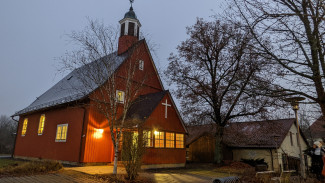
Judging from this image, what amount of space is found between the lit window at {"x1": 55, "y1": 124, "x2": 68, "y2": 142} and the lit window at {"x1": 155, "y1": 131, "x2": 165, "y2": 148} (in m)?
6.42

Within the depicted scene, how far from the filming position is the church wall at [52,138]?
15.1m

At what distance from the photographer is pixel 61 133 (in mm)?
16500

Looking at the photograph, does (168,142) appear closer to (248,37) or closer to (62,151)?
(62,151)

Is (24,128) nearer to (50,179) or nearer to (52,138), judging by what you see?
(52,138)

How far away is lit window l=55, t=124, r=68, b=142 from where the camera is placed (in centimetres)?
1611

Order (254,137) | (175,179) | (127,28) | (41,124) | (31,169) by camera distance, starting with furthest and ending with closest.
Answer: (254,137) < (127,28) < (41,124) < (31,169) < (175,179)

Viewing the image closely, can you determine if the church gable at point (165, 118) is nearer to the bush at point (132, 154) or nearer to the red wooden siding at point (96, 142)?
the red wooden siding at point (96, 142)

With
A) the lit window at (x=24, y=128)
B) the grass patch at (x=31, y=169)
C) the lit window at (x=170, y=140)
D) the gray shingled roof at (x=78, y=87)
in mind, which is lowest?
the grass patch at (x=31, y=169)

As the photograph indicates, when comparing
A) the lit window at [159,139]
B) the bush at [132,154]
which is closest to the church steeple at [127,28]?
the lit window at [159,139]

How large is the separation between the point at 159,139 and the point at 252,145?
10769mm

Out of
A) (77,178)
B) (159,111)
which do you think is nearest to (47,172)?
(77,178)

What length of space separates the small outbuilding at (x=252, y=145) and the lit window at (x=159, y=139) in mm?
5008

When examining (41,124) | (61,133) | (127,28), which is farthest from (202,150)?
(41,124)

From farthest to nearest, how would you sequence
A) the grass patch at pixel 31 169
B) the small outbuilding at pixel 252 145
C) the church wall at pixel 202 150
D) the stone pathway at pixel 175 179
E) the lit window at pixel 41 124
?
the church wall at pixel 202 150
the small outbuilding at pixel 252 145
the lit window at pixel 41 124
the grass patch at pixel 31 169
the stone pathway at pixel 175 179
